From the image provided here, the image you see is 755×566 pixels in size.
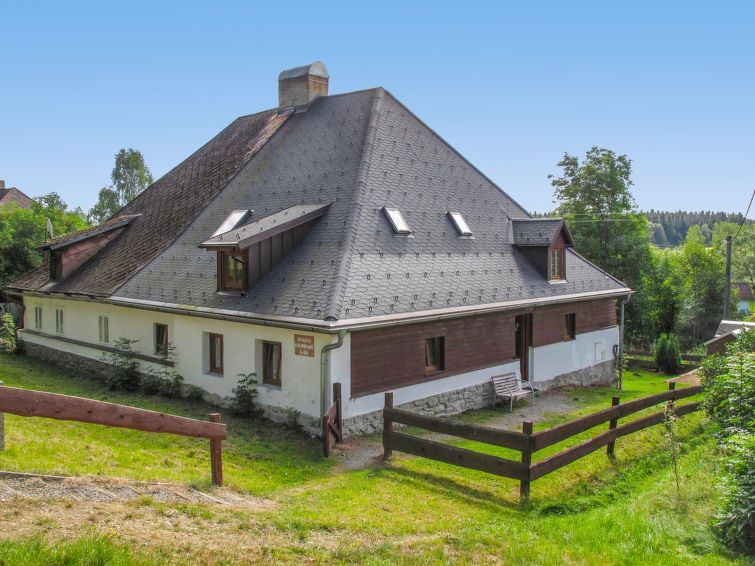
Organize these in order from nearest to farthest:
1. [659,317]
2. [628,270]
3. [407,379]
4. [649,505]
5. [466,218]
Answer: [649,505] → [407,379] → [466,218] → [628,270] → [659,317]

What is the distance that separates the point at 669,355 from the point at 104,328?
25338 millimetres

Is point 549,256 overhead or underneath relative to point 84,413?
overhead

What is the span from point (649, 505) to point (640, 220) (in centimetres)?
3547

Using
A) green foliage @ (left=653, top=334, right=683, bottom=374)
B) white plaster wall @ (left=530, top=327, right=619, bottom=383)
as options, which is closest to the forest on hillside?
green foliage @ (left=653, top=334, right=683, bottom=374)

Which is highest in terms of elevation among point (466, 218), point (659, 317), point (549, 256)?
point (466, 218)

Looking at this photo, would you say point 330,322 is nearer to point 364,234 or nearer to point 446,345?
point 364,234

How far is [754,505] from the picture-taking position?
618cm

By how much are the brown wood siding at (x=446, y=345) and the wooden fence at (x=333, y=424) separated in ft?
1.82

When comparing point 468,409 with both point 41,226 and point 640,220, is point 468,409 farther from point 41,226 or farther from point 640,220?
point 640,220

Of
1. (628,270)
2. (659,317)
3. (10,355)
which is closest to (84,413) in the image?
(10,355)

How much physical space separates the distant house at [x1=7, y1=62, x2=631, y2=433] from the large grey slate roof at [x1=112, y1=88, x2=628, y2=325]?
57 mm

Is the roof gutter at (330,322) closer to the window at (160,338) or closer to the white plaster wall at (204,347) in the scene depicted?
the white plaster wall at (204,347)

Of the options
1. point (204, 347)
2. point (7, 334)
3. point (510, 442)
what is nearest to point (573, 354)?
point (510, 442)

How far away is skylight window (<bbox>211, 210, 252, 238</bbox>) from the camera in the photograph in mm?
15250
